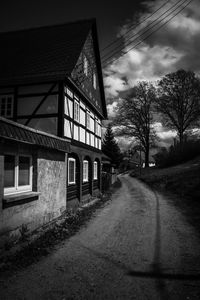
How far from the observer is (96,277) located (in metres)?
4.19

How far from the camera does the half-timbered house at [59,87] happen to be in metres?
10.2

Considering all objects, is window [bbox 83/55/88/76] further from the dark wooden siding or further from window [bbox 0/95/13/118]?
the dark wooden siding

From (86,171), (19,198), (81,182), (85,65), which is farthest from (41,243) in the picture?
(85,65)

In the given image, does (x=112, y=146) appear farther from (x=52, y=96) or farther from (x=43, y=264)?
(x=43, y=264)

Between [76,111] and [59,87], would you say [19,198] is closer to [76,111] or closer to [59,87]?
[59,87]

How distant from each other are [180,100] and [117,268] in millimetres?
31673

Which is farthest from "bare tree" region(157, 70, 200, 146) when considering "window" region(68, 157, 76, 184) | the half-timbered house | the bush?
"window" region(68, 157, 76, 184)

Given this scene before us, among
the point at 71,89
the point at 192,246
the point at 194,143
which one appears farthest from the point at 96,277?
the point at 194,143

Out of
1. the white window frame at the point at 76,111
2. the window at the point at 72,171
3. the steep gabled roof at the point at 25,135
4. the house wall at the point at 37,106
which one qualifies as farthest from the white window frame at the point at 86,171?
the steep gabled roof at the point at 25,135

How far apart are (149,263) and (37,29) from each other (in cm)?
1531

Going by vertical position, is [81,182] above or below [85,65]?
below

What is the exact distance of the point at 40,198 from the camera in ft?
24.2

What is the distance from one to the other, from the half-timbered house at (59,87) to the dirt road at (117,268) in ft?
10.8

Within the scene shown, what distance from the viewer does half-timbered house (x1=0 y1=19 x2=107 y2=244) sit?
400 inches
